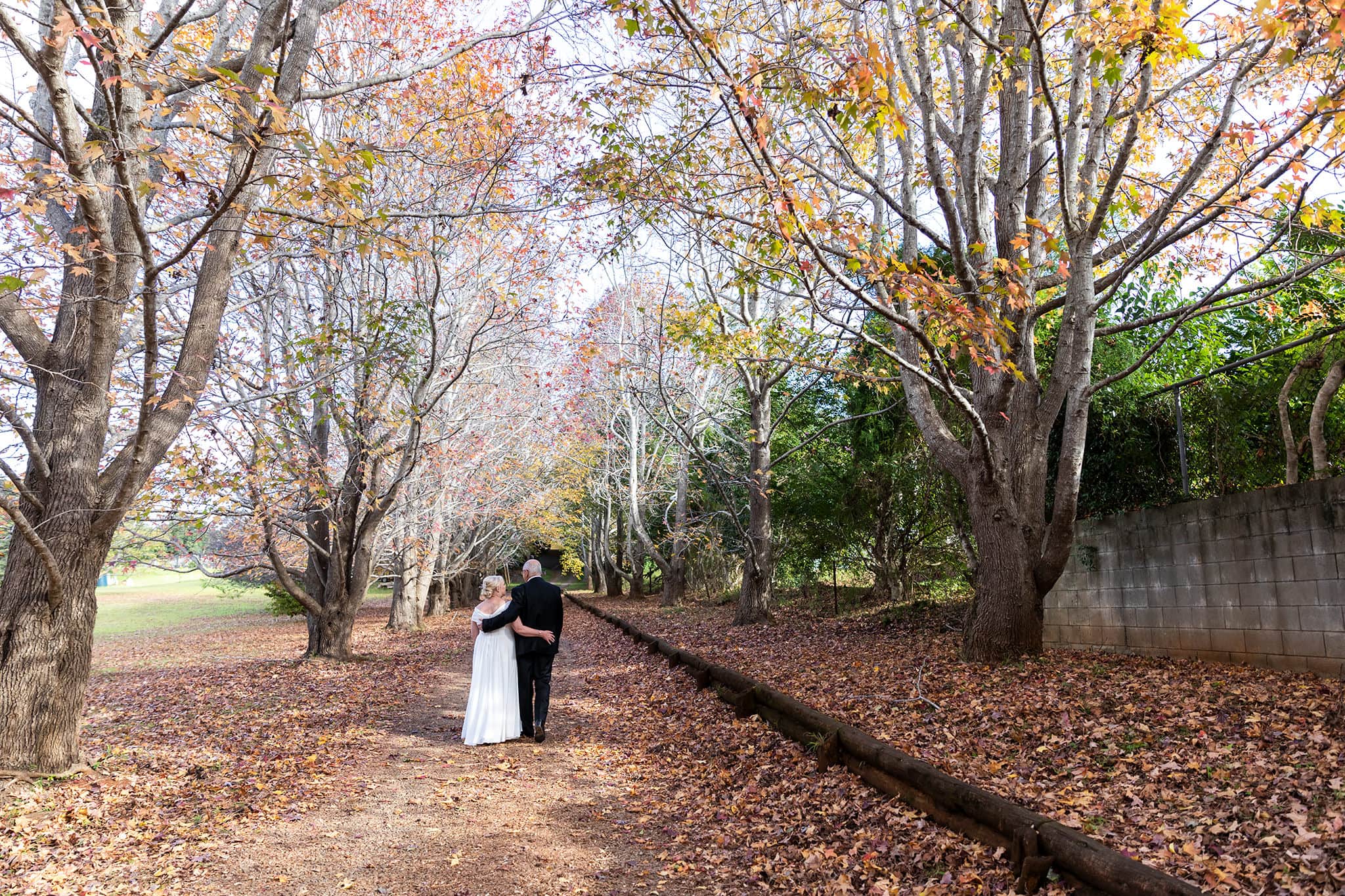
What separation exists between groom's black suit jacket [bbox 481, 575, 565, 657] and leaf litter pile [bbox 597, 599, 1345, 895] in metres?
2.40

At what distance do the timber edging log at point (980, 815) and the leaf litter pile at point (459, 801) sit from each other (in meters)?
0.09

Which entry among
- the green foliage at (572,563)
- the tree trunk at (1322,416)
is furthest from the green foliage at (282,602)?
the tree trunk at (1322,416)

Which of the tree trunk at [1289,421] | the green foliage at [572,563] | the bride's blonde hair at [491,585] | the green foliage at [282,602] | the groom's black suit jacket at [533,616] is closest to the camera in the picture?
the tree trunk at [1289,421]

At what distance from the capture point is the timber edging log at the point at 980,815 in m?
3.18

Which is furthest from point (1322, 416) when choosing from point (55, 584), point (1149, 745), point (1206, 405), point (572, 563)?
point (572, 563)

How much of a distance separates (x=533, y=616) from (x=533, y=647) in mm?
315

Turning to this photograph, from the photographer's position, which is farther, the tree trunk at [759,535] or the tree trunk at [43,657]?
the tree trunk at [759,535]

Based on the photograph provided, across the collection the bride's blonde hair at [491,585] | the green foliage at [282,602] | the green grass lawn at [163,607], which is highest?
the bride's blonde hair at [491,585]

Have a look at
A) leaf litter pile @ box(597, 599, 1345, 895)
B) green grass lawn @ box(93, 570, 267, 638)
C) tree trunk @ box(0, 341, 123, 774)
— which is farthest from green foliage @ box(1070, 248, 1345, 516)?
green grass lawn @ box(93, 570, 267, 638)

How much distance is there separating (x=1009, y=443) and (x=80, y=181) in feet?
25.7

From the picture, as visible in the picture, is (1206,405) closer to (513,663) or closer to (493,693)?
(513,663)

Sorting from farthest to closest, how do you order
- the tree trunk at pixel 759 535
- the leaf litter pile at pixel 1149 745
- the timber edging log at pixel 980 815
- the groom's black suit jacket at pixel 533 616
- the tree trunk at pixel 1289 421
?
the tree trunk at pixel 759 535
the groom's black suit jacket at pixel 533 616
the tree trunk at pixel 1289 421
the leaf litter pile at pixel 1149 745
the timber edging log at pixel 980 815

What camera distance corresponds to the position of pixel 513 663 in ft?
25.8

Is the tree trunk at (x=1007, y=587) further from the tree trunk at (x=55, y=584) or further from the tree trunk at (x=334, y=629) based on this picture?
the tree trunk at (x=334, y=629)
